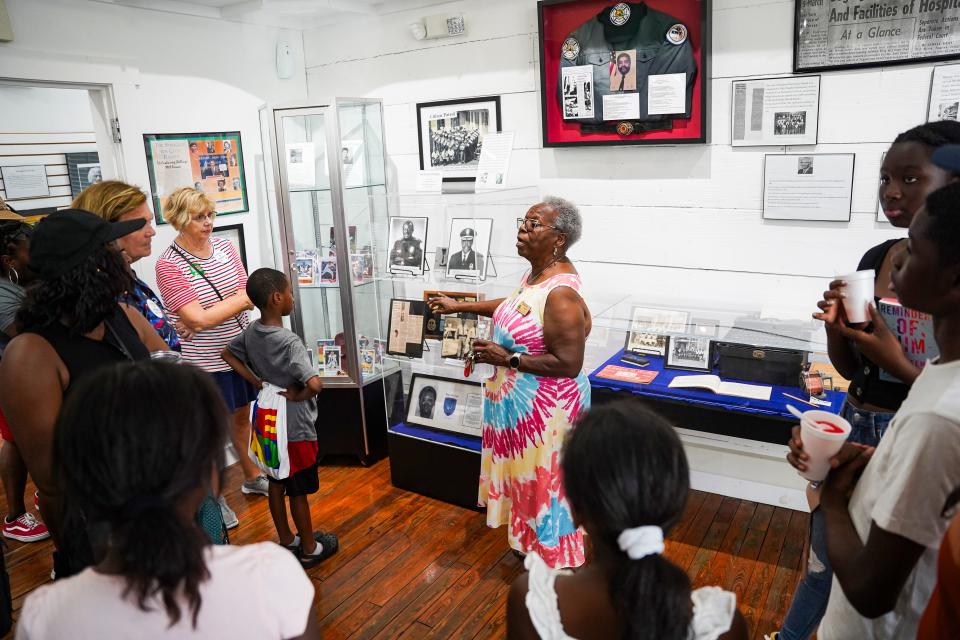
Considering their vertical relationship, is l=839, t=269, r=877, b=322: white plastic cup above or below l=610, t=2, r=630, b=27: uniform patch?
below

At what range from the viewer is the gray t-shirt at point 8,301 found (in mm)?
2719

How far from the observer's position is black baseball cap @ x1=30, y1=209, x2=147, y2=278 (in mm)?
1773

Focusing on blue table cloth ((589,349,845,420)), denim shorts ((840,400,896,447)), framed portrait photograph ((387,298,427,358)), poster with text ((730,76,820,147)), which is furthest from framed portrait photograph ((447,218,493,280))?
denim shorts ((840,400,896,447))

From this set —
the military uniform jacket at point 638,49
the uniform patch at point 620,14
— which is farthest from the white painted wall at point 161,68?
the uniform patch at point 620,14

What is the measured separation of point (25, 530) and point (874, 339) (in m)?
3.80

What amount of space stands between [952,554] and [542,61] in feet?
10.3

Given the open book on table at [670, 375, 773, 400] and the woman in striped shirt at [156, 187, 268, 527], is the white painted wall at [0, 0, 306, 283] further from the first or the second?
the open book on table at [670, 375, 773, 400]

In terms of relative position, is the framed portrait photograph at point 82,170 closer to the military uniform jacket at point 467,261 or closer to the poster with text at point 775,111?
the military uniform jacket at point 467,261

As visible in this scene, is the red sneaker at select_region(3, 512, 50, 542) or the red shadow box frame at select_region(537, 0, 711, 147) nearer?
the red shadow box frame at select_region(537, 0, 711, 147)

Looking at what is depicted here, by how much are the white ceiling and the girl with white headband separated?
137 inches

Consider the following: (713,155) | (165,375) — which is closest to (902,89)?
(713,155)

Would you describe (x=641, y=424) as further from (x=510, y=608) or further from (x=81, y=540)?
(x=81, y=540)

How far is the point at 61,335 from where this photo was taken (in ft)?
5.79

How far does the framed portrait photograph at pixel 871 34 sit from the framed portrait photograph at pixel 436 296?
1.77 metres
